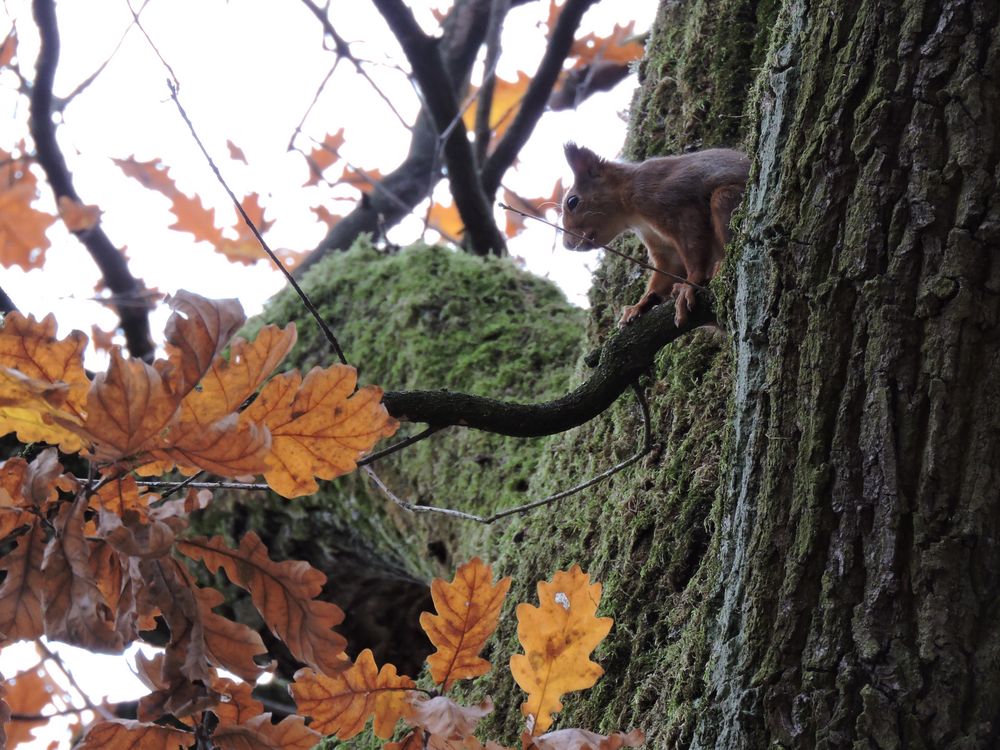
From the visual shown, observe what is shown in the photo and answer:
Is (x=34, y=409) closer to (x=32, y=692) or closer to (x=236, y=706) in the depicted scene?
(x=236, y=706)

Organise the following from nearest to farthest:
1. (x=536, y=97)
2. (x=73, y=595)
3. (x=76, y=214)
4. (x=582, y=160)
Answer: (x=73, y=595), (x=582, y=160), (x=76, y=214), (x=536, y=97)

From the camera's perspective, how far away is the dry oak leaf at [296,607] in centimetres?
128

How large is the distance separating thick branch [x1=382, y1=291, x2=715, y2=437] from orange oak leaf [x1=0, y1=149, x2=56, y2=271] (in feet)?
14.3

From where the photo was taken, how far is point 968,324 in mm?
1156

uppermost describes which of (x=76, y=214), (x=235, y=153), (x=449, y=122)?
(x=235, y=153)

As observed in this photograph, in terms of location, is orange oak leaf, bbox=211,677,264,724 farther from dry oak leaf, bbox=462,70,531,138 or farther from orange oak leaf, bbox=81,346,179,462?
dry oak leaf, bbox=462,70,531,138

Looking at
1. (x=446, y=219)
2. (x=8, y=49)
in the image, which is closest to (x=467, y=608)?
(x=8, y=49)

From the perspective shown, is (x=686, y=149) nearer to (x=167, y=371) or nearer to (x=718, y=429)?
(x=718, y=429)

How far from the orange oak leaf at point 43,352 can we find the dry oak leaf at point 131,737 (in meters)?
0.41

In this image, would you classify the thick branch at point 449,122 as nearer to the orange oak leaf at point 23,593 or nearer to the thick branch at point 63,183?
the thick branch at point 63,183

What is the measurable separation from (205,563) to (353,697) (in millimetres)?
318

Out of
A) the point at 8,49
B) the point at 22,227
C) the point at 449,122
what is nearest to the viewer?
the point at 449,122

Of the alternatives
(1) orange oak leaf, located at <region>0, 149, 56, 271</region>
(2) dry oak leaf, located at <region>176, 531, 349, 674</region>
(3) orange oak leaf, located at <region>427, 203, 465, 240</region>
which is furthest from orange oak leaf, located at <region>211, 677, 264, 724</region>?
(3) orange oak leaf, located at <region>427, 203, 465, 240</region>

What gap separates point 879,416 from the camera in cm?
119
